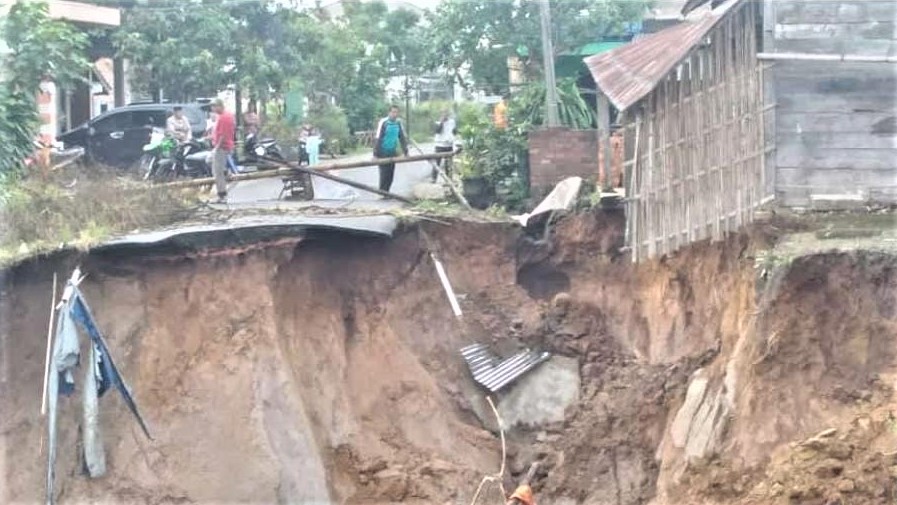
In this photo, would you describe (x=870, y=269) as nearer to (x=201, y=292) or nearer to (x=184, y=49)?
(x=201, y=292)

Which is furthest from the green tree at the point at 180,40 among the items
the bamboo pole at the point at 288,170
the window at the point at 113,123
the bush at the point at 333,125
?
the bamboo pole at the point at 288,170

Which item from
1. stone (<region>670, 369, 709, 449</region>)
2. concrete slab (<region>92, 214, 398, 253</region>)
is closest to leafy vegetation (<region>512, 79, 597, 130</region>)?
concrete slab (<region>92, 214, 398, 253</region>)

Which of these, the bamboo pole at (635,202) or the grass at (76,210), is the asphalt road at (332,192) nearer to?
the grass at (76,210)

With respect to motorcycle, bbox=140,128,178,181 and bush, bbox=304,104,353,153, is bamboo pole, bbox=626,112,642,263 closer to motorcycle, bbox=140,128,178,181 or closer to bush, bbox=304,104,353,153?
motorcycle, bbox=140,128,178,181

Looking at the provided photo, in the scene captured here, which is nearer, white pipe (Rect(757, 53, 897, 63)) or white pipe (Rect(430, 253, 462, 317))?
white pipe (Rect(757, 53, 897, 63))

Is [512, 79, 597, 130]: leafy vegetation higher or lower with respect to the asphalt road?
higher

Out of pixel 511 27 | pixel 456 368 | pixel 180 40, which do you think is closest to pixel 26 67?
pixel 456 368

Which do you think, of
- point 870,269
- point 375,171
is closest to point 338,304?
point 870,269

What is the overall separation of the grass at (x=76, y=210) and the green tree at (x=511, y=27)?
9.65 metres

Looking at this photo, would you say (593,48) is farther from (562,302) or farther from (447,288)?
(447,288)

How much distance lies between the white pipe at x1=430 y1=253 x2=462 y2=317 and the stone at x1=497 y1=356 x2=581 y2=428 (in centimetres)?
104

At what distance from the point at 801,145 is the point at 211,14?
1760 centimetres

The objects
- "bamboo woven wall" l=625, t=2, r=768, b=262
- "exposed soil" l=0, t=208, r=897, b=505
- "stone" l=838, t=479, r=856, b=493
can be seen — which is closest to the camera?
"stone" l=838, t=479, r=856, b=493

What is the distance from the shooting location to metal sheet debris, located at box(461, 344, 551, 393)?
516 inches
